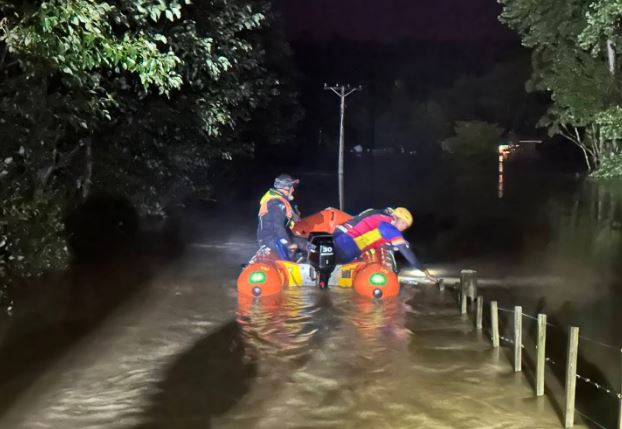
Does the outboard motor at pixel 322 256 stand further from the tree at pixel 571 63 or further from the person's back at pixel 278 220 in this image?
the tree at pixel 571 63

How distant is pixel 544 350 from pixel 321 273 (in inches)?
193

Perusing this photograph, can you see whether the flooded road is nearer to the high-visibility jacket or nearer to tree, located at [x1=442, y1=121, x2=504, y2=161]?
the high-visibility jacket

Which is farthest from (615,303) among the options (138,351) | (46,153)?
(46,153)

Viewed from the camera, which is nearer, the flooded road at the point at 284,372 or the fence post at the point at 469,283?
the flooded road at the point at 284,372

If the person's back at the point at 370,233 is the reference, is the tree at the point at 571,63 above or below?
above

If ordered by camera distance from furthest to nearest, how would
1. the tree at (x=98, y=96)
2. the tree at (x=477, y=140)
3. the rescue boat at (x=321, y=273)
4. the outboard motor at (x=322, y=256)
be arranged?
the tree at (x=477, y=140) → the outboard motor at (x=322, y=256) → the rescue boat at (x=321, y=273) → the tree at (x=98, y=96)

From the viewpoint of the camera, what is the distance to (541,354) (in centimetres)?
645

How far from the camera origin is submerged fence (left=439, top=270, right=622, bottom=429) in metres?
5.92

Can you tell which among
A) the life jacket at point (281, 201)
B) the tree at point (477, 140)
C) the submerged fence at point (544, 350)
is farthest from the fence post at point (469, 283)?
the tree at point (477, 140)

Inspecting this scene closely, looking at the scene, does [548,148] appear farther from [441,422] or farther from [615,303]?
[441,422]

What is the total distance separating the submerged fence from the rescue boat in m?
1.18

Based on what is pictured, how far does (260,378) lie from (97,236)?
1124 cm

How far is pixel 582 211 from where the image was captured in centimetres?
2394

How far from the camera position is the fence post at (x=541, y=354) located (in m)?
6.35
